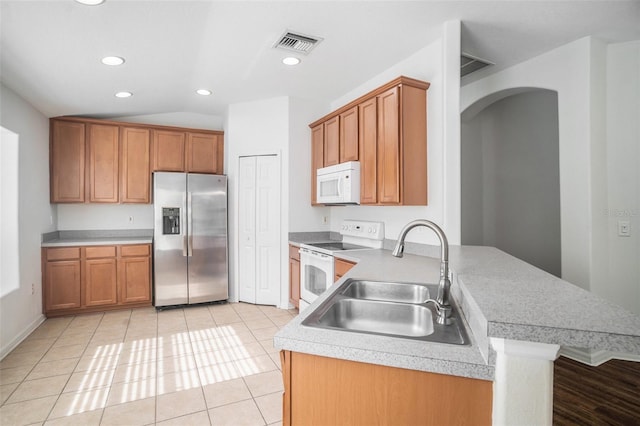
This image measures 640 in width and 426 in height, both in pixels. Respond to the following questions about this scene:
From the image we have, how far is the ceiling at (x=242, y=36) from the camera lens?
2289mm

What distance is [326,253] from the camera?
11.3 ft

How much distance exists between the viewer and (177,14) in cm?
231

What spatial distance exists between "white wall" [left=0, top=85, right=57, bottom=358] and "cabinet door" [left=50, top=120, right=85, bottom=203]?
92 millimetres

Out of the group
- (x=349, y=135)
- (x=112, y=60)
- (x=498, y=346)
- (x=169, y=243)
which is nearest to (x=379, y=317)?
(x=498, y=346)

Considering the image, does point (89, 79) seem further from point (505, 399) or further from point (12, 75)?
point (505, 399)

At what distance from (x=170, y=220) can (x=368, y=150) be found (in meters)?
2.68

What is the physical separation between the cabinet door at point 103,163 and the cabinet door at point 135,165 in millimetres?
83

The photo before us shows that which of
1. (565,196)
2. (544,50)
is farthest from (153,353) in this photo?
(544,50)

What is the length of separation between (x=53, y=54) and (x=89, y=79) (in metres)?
0.61

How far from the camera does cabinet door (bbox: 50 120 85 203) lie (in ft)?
14.1

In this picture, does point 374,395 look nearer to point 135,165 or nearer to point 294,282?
point 294,282

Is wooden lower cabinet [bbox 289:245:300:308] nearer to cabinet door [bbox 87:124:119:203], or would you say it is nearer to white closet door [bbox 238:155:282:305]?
white closet door [bbox 238:155:282:305]

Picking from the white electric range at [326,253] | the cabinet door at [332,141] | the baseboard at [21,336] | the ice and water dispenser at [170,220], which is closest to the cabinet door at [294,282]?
the white electric range at [326,253]

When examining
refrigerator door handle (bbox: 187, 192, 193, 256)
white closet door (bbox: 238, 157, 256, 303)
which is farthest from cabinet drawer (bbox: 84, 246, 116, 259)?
white closet door (bbox: 238, 157, 256, 303)
